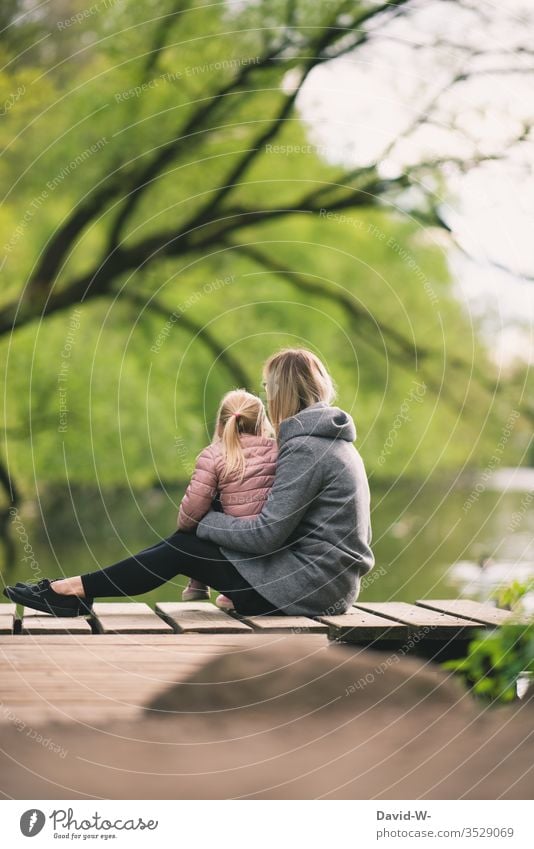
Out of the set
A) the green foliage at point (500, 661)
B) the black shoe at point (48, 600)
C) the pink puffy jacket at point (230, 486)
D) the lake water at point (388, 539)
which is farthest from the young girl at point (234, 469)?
the lake water at point (388, 539)

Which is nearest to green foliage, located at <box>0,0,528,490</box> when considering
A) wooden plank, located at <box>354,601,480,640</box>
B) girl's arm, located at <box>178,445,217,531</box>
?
girl's arm, located at <box>178,445,217,531</box>

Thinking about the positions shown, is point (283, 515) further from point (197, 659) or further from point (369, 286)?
point (369, 286)

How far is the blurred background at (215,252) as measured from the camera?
11.5 meters

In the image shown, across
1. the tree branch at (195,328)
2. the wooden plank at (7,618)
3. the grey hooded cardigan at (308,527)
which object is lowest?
the wooden plank at (7,618)

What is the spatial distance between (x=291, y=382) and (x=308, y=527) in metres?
0.61

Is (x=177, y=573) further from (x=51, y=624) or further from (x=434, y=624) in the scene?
(x=434, y=624)

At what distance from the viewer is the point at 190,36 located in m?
13.7

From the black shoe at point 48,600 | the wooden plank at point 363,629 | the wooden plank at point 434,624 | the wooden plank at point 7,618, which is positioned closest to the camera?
the wooden plank at point 7,618

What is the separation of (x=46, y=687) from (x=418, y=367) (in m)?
13.1

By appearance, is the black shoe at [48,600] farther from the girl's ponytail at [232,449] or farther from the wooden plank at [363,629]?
the wooden plank at [363,629]

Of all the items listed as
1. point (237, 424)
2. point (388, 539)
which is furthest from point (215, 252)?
point (388, 539)

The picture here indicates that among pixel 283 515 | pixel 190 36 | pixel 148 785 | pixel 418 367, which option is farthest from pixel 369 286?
pixel 148 785

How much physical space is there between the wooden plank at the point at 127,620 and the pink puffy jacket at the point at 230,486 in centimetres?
40

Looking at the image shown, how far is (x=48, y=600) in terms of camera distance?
15.3 feet
